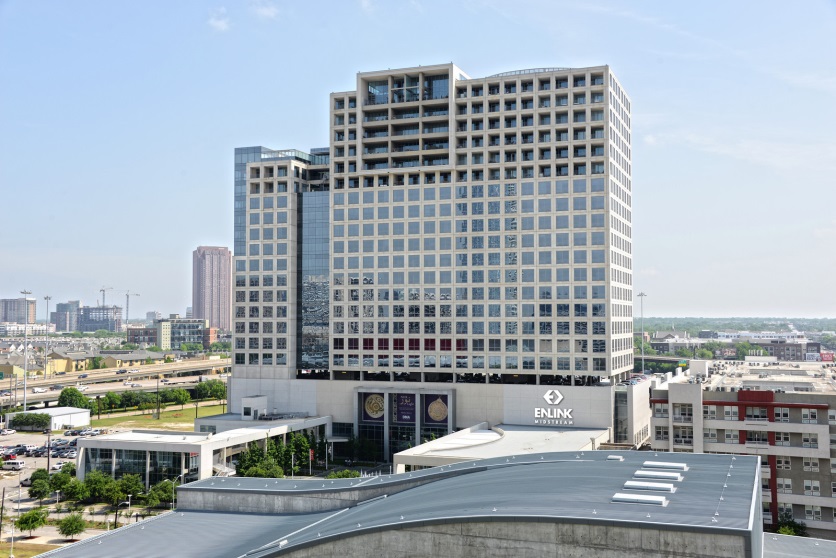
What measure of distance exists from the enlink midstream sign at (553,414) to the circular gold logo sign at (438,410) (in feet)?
49.7

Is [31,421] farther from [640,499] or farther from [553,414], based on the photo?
[640,499]

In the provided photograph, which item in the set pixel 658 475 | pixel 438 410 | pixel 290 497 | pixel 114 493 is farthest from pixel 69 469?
pixel 658 475

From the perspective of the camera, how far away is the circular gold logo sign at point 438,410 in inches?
4793

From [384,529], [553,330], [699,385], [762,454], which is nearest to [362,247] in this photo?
[553,330]

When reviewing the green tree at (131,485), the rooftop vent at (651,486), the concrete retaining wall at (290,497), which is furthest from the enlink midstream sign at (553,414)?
the rooftop vent at (651,486)

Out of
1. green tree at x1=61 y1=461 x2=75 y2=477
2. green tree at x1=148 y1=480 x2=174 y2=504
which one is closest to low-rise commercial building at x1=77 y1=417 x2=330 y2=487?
green tree at x1=61 y1=461 x2=75 y2=477

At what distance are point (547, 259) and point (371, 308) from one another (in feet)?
102

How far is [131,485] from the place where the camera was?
96.6 m

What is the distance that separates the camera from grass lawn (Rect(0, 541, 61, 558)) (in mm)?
75562

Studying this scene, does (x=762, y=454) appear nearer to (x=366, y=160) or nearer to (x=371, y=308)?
(x=371, y=308)

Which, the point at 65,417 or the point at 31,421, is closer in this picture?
the point at 31,421

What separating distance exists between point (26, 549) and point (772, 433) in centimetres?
8155

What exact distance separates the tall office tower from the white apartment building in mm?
21865

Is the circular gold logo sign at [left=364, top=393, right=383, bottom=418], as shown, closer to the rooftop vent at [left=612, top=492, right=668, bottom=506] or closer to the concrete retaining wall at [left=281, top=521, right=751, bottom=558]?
the concrete retaining wall at [left=281, top=521, right=751, bottom=558]
